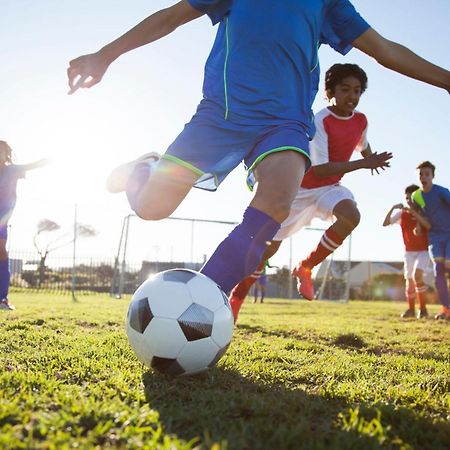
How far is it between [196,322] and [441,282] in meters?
6.93

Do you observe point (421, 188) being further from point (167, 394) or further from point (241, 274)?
point (167, 394)

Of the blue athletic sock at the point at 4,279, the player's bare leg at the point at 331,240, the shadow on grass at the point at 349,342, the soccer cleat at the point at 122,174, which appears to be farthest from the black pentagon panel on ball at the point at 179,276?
the blue athletic sock at the point at 4,279

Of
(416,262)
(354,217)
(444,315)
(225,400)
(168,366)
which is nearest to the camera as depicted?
(225,400)

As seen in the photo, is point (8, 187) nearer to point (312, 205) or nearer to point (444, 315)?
point (312, 205)

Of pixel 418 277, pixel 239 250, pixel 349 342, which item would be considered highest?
pixel 239 250

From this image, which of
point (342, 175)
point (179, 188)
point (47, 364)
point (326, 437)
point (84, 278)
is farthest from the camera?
point (84, 278)

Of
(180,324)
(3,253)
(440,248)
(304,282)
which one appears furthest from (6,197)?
(440,248)

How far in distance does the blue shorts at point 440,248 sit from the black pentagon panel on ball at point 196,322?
22.2 feet

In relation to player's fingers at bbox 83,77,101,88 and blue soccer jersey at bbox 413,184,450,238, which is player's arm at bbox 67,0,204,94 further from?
blue soccer jersey at bbox 413,184,450,238

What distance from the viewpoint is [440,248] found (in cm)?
798

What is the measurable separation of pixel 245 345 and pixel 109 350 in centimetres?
100

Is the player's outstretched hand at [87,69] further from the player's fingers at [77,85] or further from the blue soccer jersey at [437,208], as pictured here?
the blue soccer jersey at [437,208]

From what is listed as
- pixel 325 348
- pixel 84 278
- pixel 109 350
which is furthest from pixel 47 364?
pixel 84 278

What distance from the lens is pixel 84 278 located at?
19.3 metres
